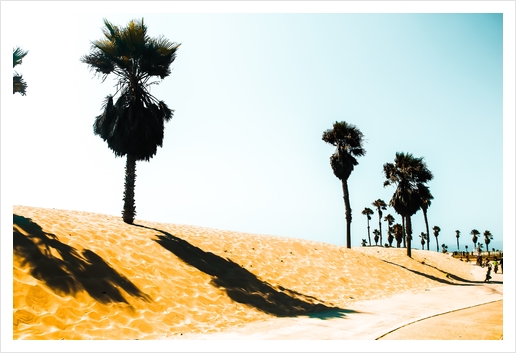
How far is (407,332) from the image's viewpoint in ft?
27.6

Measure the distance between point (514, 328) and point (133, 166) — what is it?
1610 centimetres

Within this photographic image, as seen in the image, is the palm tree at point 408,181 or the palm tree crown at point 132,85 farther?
the palm tree at point 408,181

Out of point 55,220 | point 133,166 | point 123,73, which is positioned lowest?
point 55,220

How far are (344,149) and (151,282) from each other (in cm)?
2424

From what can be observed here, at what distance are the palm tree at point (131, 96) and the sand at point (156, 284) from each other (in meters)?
3.76

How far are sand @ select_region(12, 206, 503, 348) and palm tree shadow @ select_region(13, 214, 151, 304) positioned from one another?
3 centimetres

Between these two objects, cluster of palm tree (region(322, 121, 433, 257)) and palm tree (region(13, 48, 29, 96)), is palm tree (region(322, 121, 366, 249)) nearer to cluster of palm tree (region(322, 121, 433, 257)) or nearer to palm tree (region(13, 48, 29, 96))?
cluster of palm tree (region(322, 121, 433, 257))

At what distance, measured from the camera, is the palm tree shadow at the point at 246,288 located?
37.1 feet

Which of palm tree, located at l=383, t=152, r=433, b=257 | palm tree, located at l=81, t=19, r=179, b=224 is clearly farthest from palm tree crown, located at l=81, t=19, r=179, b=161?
palm tree, located at l=383, t=152, r=433, b=257

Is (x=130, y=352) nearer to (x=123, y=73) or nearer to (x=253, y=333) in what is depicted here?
(x=253, y=333)

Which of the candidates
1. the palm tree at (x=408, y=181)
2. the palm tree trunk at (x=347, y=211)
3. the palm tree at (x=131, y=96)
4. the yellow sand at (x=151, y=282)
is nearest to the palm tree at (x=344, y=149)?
the palm tree trunk at (x=347, y=211)

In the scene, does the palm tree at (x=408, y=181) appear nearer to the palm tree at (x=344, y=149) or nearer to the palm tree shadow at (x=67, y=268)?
the palm tree at (x=344, y=149)

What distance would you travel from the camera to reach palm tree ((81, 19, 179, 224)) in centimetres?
1672

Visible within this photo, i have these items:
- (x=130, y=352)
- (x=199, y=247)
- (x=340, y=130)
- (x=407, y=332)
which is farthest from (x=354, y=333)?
(x=340, y=130)
